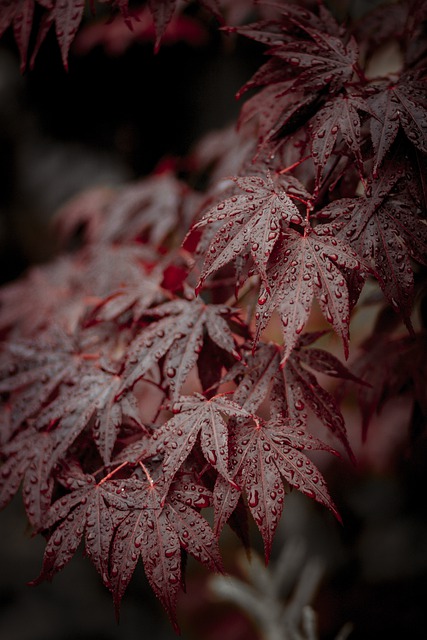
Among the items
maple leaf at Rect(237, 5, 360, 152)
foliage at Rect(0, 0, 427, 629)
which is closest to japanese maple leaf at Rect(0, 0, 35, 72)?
foliage at Rect(0, 0, 427, 629)

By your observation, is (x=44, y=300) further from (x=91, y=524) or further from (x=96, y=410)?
(x=91, y=524)

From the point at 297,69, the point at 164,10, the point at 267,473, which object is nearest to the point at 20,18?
the point at 164,10

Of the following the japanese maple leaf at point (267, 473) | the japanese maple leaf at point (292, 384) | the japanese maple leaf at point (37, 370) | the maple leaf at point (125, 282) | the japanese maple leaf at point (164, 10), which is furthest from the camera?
the maple leaf at point (125, 282)

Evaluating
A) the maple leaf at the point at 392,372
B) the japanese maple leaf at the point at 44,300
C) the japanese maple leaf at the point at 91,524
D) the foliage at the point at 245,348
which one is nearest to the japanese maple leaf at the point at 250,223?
the foliage at the point at 245,348

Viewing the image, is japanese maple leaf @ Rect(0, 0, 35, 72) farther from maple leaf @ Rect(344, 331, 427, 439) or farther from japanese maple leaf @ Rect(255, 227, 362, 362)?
maple leaf @ Rect(344, 331, 427, 439)

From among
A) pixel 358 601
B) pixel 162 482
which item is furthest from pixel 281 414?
pixel 358 601

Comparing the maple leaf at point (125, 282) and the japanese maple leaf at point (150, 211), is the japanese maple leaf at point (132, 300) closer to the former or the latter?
the maple leaf at point (125, 282)
